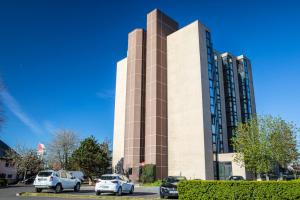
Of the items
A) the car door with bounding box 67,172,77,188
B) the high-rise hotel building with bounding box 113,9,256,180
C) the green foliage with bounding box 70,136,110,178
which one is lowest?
the car door with bounding box 67,172,77,188

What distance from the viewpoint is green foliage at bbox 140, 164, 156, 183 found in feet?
144

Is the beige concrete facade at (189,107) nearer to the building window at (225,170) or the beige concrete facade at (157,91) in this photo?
the beige concrete facade at (157,91)

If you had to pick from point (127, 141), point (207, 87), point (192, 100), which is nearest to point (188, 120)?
point (192, 100)

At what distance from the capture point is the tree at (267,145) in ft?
121

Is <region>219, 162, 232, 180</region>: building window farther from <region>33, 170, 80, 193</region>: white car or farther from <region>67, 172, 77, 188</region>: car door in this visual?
<region>33, 170, 80, 193</region>: white car

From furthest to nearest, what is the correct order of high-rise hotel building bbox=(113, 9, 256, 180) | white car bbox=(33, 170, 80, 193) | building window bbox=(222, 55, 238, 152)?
building window bbox=(222, 55, 238, 152) < high-rise hotel building bbox=(113, 9, 256, 180) < white car bbox=(33, 170, 80, 193)

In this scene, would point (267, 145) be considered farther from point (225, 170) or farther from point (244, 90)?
point (244, 90)

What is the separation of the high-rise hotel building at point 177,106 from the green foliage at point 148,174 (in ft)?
5.38

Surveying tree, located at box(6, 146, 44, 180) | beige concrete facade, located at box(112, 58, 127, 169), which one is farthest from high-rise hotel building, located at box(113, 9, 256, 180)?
tree, located at box(6, 146, 44, 180)

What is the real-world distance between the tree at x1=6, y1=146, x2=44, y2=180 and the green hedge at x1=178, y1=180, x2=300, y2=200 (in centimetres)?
5630

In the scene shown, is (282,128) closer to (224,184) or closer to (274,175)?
(274,175)

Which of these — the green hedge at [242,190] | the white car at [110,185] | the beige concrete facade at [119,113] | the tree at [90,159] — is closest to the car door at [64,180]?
the white car at [110,185]

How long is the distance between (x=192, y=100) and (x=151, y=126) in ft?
26.7

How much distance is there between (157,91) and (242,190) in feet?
122
